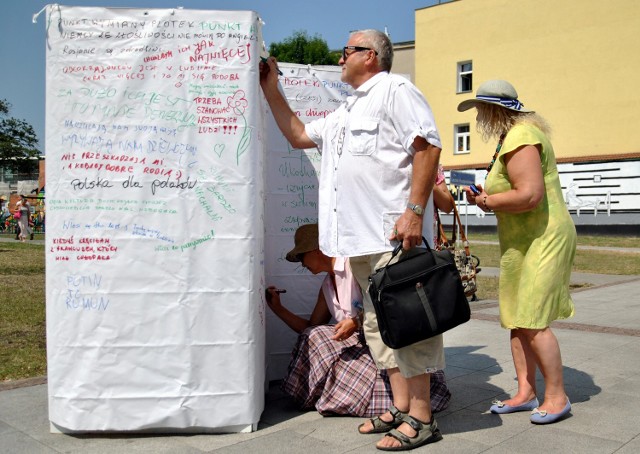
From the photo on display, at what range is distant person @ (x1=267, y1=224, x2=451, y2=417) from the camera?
393 cm

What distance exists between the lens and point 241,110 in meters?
3.58

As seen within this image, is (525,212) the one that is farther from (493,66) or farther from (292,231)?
(493,66)

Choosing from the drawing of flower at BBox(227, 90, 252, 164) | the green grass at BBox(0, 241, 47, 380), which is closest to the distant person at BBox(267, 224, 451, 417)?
the drawing of flower at BBox(227, 90, 252, 164)

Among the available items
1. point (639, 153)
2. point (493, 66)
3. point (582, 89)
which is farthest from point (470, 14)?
point (639, 153)

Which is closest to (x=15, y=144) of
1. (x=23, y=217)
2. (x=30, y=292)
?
(x=23, y=217)

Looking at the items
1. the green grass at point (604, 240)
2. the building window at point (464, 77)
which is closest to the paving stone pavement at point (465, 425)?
the green grass at point (604, 240)

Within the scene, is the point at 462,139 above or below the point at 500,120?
above

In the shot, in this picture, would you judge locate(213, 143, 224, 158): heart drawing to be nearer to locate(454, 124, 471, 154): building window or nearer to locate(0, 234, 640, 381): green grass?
locate(0, 234, 640, 381): green grass

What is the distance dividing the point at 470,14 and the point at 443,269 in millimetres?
30225

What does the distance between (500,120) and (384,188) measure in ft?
3.49

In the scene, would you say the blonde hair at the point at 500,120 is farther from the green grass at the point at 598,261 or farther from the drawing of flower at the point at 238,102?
the green grass at the point at 598,261

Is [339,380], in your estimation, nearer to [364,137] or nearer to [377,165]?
[377,165]

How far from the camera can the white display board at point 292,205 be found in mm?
4844

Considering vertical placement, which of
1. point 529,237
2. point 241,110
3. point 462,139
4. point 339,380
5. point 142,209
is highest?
point 462,139
